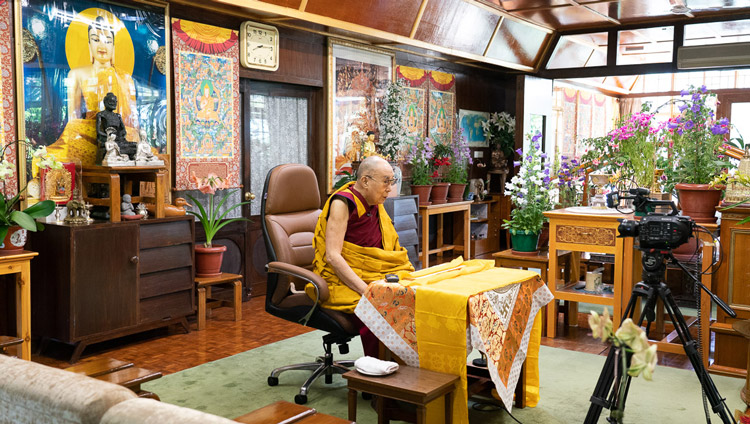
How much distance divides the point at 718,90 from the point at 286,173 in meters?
9.03

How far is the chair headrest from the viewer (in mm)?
3746

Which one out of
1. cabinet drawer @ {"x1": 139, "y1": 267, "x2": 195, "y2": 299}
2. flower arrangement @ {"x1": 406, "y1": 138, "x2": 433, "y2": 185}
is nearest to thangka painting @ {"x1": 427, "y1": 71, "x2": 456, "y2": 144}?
flower arrangement @ {"x1": 406, "y1": 138, "x2": 433, "y2": 185}

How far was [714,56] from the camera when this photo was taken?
7484 mm

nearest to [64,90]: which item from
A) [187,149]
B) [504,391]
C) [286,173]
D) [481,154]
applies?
[187,149]

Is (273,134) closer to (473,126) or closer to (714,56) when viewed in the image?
(473,126)

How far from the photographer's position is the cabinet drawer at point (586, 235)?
14.9 ft

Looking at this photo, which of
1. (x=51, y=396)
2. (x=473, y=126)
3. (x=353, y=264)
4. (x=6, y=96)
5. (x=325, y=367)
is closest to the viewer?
(x=51, y=396)

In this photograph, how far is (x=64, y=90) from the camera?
4.47 m

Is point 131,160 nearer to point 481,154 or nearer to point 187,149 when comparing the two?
point 187,149

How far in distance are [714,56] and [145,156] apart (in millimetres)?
6007

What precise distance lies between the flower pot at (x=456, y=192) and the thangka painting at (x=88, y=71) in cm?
343

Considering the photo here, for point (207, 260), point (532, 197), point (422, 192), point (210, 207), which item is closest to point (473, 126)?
point (422, 192)

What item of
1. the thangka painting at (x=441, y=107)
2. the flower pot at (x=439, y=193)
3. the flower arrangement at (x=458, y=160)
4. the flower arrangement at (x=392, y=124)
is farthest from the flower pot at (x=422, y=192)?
the thangka painting at (x=441, y=107)

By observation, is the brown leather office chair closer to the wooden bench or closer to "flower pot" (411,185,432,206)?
the wooden bench
